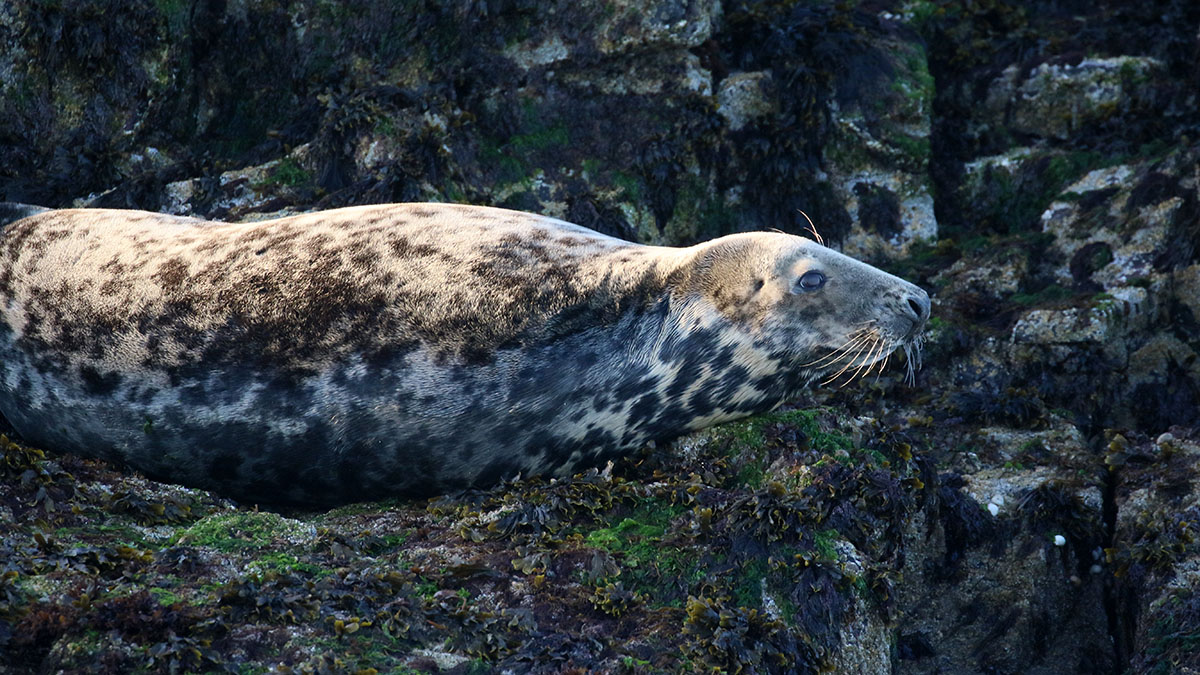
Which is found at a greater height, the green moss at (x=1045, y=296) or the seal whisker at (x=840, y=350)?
the seal whisker at (x=840, y=350)

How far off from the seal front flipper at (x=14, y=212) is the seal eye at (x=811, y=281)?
4082mm

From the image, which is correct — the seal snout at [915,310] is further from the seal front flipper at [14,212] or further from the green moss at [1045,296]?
the seal front flipper at [14,212]

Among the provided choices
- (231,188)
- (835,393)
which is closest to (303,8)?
(231,188)

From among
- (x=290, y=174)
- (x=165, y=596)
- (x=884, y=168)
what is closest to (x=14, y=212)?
(x=290, y=174)

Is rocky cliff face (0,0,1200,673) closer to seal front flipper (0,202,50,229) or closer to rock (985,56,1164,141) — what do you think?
rock (985,56,1164,141)

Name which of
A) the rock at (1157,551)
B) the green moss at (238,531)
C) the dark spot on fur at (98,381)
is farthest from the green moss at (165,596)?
the rock at (1157,551)

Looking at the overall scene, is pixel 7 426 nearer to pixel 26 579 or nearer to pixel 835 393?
pixel 26 579

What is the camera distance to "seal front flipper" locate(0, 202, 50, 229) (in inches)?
254

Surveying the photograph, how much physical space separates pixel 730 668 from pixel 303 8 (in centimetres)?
573

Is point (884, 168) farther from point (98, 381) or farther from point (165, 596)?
point (165, 596)

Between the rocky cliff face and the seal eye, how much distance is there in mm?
587

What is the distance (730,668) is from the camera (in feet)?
14.1

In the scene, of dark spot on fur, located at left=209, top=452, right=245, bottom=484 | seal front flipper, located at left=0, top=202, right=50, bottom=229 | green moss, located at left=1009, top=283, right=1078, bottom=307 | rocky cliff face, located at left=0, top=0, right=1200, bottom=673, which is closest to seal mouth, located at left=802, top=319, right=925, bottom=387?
rocky cliff face, located at left=0, top=0, right=1200, bottom=673

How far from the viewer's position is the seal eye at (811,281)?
229 inches
